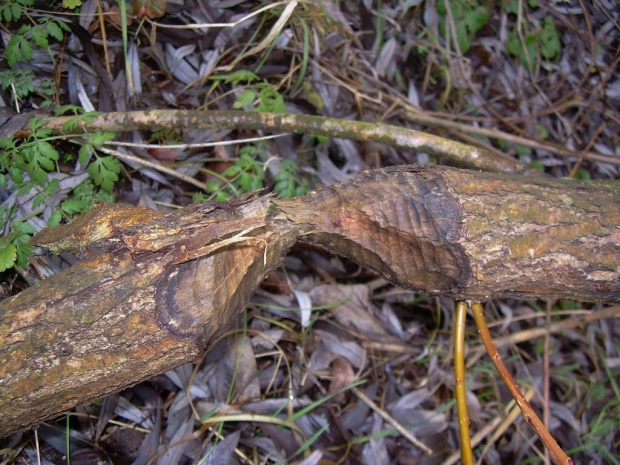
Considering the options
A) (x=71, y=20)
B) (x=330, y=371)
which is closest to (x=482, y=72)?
(x=330, y=371)

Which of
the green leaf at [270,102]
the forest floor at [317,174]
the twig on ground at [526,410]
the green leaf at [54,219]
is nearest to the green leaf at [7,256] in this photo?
the forest floor at [317,174]

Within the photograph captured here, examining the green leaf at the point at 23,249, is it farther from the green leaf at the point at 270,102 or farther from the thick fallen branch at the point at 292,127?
the green leaf at the point at 270,102

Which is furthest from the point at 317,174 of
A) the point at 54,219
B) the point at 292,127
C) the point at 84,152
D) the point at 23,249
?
the point at 23,249

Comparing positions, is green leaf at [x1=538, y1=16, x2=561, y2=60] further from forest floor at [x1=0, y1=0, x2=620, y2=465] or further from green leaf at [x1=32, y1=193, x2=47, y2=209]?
green leaf at [x1=32, y1=193, x2=47, y2=209]

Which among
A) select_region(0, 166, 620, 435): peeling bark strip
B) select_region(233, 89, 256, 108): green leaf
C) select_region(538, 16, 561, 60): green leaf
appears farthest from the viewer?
select_region(538, 16, 561, 60): green leaf

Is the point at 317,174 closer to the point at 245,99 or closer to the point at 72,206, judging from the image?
the point at 245,99

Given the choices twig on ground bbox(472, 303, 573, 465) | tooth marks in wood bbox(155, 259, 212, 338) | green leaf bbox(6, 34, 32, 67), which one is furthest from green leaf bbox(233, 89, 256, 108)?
twig on ground bbox(472, 303, 573, 465)
